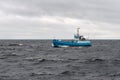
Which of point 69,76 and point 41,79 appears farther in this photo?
point 69,76

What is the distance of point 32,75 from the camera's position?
4128 centimetres

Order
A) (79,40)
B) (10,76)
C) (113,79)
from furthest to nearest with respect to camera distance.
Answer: (79,40), (10,76), (113,79)

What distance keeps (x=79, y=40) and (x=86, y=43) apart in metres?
5.24

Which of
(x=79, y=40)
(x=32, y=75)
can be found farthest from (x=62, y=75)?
(x=79, y=40)

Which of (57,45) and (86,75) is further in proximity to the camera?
(57,45)

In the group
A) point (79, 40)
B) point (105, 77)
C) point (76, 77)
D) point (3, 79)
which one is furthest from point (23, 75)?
point (79, 40)

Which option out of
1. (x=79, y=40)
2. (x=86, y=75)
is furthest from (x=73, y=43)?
(x=86, y=75)

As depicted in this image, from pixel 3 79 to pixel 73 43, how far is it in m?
97.9

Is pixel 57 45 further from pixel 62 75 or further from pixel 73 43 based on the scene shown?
pixel 62 75

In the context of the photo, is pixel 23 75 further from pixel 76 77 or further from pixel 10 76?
pixel 76 77

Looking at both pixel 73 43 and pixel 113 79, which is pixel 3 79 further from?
pixel 73 43

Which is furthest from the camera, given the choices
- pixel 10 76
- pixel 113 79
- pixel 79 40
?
pixel 79 40

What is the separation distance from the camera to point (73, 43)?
135000 mm

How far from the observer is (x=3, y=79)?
37.9m
